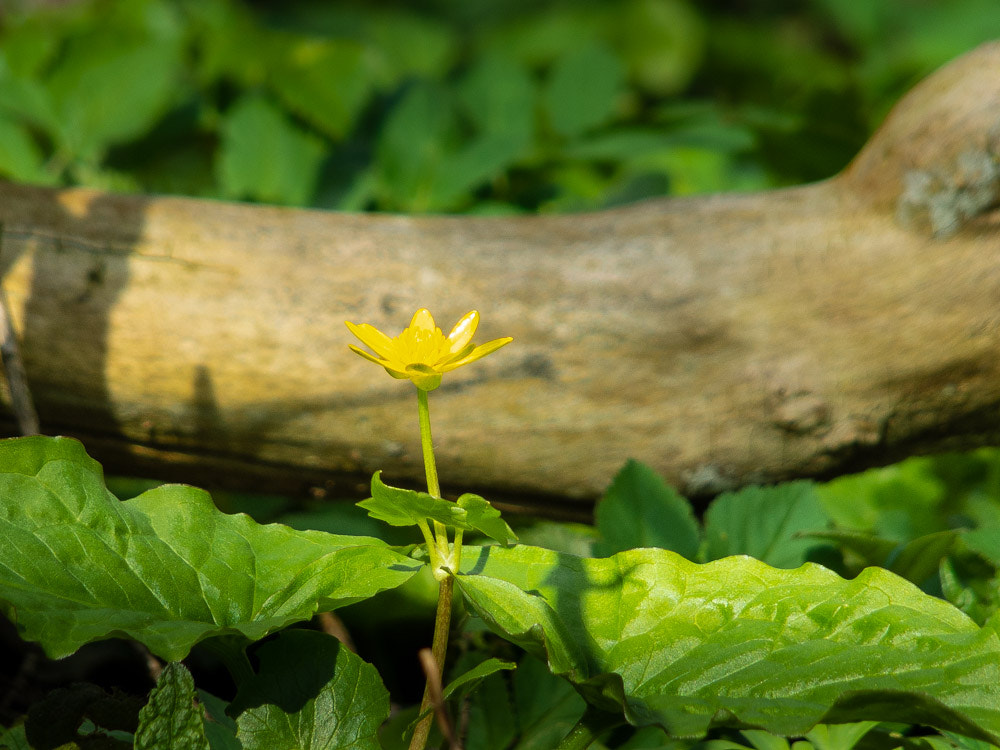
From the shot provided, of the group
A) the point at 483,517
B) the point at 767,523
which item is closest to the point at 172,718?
the point at 483,517

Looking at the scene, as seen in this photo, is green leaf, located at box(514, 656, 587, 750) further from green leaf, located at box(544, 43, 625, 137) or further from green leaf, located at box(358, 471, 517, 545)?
Answer: green leaf, located at box(544, 43, 625, 137)

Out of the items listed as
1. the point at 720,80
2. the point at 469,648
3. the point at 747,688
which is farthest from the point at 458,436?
the point at 720,80

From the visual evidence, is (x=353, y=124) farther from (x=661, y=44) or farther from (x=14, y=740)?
(x=661, y=44)

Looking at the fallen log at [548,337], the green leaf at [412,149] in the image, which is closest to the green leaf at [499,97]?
the green leaf at [412,149]

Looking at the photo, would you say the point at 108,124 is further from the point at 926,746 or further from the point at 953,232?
the point at 926,746

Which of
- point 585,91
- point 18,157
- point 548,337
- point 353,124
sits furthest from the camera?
point 585,91
